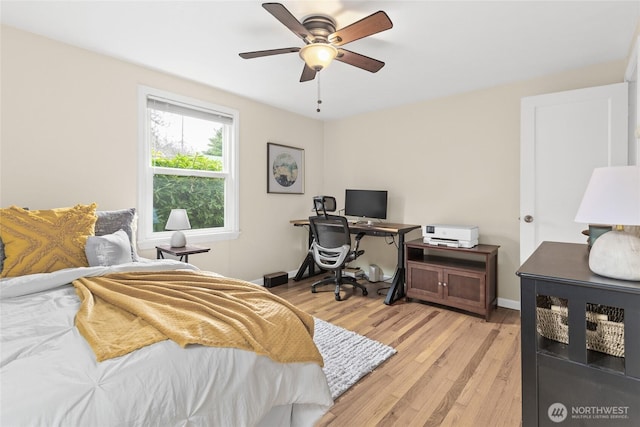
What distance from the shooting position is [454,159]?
141 inches

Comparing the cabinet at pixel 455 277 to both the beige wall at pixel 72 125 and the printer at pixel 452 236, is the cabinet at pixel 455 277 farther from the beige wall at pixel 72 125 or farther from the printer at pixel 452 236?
the beige wall at pixel 72 125

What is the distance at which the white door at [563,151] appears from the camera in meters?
2.53

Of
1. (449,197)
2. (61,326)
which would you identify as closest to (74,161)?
(61,326)

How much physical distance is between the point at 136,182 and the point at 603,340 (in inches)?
133

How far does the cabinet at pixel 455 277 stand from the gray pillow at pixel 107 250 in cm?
265

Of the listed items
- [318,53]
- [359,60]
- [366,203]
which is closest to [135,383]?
[318,53]

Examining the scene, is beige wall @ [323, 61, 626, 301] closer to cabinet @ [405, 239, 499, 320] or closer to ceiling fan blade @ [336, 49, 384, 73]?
cabinet @ [405, 239, 499, 320]

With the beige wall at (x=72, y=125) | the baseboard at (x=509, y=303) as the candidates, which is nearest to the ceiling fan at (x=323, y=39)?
the beige wall at (x=72, y=125)

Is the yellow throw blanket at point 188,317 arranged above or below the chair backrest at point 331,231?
below

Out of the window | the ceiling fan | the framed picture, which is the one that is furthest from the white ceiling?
the framed picture

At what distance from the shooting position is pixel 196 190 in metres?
3.41

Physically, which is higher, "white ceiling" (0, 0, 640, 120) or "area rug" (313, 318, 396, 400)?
"white ceiling" (0, 0, 640, 120)

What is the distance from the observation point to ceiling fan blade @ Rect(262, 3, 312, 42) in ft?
5.13

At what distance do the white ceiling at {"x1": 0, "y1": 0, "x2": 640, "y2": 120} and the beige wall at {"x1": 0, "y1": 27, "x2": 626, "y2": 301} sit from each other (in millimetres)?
216
